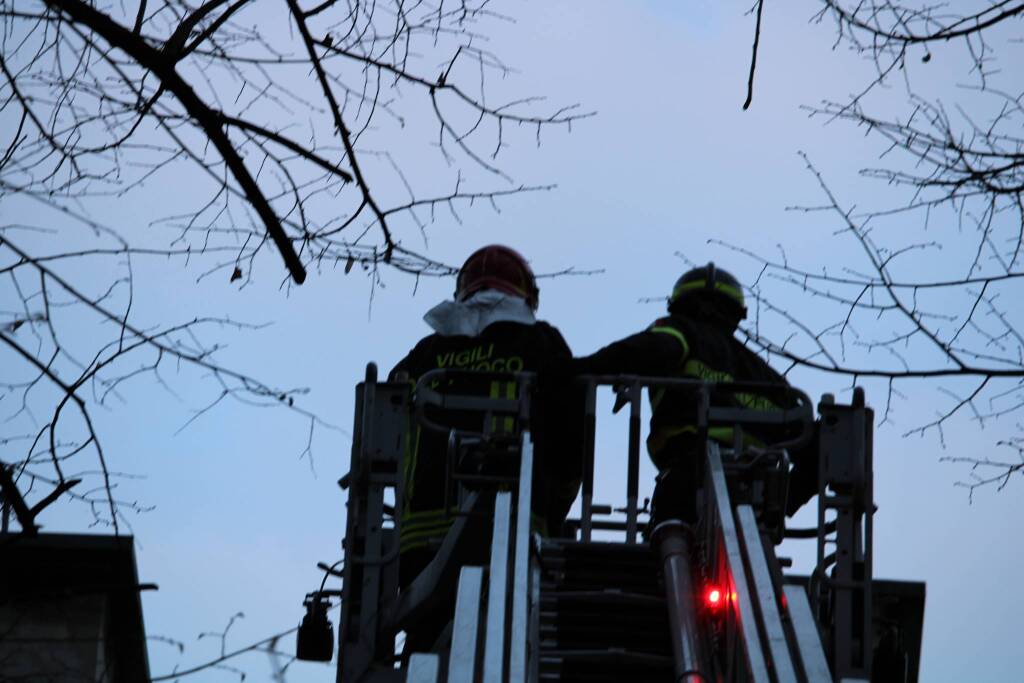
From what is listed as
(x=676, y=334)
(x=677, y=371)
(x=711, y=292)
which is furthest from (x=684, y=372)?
(x=711, y=292)

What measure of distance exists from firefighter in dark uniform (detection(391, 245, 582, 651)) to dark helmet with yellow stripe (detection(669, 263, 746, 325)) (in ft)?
2.39

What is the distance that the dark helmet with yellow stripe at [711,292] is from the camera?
9.50 m

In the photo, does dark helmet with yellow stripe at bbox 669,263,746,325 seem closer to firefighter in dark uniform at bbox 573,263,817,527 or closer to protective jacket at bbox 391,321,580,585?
firefighter in dark uniform at bbox 573,263,817,527

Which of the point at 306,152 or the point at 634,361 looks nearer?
the point at 306,152

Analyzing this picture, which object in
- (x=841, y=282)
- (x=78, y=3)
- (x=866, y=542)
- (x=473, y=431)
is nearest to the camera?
(x=78, y=3)

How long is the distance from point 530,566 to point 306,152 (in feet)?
8.39

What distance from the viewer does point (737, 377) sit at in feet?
30.4

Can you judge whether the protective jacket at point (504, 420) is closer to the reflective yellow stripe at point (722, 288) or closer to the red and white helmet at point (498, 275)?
the red and white helmet at point (498, 275)

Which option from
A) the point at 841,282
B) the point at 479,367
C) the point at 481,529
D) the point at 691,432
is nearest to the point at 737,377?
the point at 691,432

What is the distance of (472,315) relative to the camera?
9.20 m

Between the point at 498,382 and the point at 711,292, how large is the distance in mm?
1324

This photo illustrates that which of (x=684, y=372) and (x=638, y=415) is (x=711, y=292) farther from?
(x=638, y=415)

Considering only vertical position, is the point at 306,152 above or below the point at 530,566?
above

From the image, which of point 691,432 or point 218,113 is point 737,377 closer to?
point 691,432
